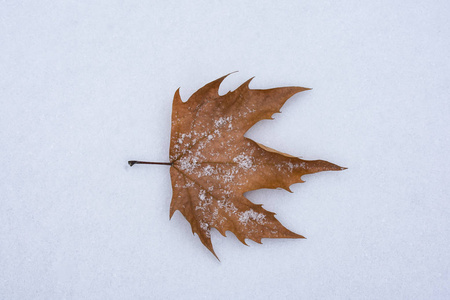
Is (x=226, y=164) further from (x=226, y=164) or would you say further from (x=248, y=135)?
(x=248, y=135)

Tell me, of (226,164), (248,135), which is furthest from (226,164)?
(248,135)
